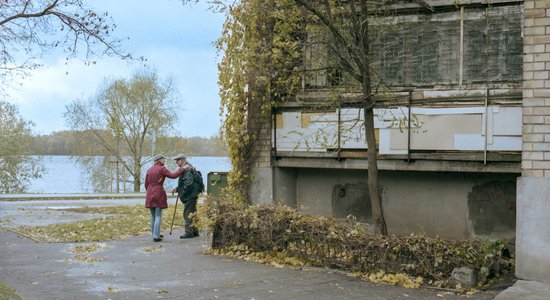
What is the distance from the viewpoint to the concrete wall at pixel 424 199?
12438 mm

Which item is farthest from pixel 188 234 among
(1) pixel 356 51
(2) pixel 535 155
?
(2) pixel 535 155

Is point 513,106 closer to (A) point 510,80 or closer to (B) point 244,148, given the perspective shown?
(A) point 510,80

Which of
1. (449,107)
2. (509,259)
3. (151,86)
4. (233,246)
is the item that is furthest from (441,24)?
(151,86)

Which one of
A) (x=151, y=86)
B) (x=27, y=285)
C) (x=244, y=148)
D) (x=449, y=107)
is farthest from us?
(x=151, y=86)

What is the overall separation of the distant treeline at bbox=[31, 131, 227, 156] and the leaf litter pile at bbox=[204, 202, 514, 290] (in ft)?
124

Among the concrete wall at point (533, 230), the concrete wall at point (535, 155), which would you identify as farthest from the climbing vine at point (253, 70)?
the concrete wall at point (533, 230)

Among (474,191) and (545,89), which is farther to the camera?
(474,191)

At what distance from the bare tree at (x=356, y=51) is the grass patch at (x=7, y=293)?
5.76 meters

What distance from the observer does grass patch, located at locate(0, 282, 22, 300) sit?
8.09 metres

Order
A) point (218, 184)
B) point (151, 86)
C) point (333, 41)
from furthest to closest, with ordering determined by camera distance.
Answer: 1. point (151, 86)
2. point (218, 184)
3. point (333, 41)

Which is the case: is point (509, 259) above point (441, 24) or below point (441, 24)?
below

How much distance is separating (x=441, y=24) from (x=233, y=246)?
5798 mm

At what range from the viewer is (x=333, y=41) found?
11.5 metres

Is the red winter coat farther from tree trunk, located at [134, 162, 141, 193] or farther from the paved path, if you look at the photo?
tree trunk, located at [134, 162, 141, 193]
